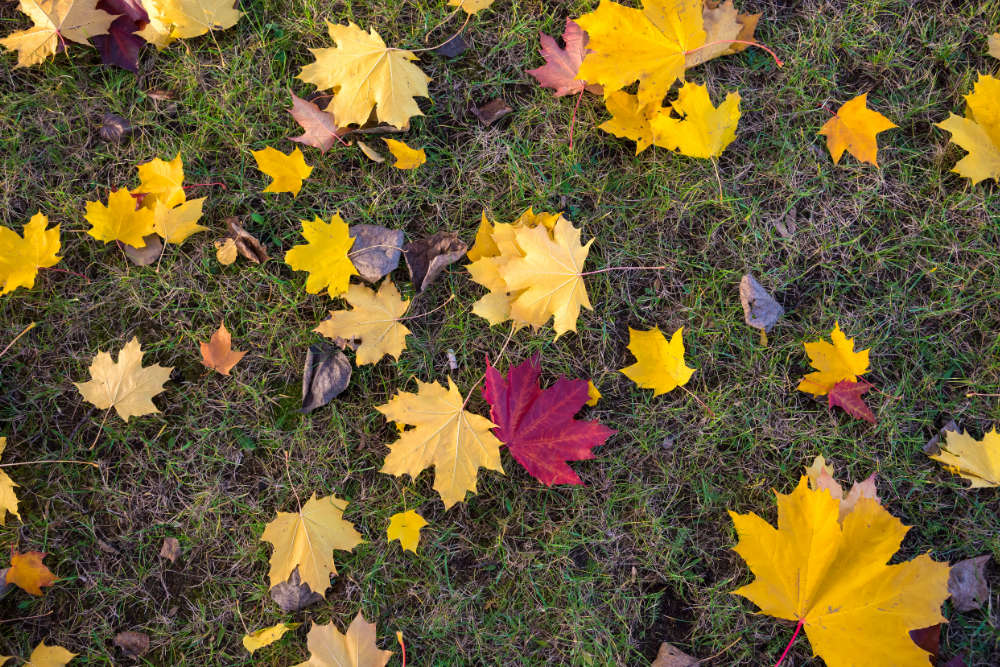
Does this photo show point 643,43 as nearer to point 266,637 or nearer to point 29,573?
point 266,637

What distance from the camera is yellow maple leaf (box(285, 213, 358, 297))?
81.8 inches

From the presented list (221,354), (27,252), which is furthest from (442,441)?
(27,252)

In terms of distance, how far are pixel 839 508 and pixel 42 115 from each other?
2.97 metres

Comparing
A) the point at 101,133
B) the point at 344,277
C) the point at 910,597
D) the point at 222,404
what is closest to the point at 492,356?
the point at 344,277

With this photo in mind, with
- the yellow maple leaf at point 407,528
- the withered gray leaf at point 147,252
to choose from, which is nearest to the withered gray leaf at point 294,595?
the yellow maple leaf at point 407,528

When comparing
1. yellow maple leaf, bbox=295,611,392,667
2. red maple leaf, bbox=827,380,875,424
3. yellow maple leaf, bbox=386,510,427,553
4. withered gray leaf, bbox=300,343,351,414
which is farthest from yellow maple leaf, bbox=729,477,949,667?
withered gray leaf, bbox=300,343,351,414

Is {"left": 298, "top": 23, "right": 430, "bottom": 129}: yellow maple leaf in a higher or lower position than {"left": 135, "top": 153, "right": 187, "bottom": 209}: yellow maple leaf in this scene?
higher

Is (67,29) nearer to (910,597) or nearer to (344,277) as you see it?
(344,277)

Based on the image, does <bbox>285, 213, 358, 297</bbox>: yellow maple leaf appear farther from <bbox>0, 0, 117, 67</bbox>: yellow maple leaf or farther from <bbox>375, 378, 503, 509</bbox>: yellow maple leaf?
<bbox>0, 0, 117, 67</bbox>: yellow maple leaf

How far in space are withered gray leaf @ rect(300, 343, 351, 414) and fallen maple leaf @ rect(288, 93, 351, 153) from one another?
0.72m

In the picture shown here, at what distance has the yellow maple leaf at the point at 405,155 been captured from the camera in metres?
2.16

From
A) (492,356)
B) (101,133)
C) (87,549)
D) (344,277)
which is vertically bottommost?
(87,549)

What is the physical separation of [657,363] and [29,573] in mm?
2102

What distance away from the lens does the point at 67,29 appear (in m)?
2.19
